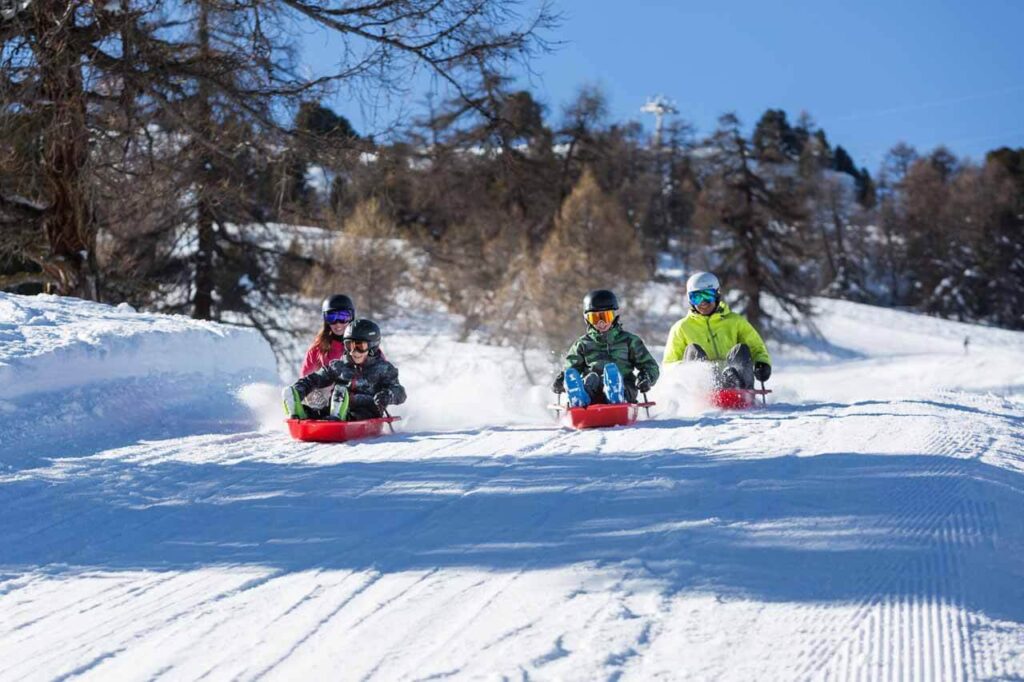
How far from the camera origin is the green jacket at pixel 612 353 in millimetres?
8656

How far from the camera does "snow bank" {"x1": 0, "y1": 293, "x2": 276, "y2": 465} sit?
715 centimetres

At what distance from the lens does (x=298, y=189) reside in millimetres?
13992

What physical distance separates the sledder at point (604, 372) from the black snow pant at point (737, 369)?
2.31ft

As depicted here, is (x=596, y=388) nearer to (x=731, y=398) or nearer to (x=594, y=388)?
(x=594, y=388)

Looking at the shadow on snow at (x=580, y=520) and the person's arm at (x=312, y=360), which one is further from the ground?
the person's arm at (x=312, y=360)

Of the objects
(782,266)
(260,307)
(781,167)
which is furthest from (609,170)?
(260,307)

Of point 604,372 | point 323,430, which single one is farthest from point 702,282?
point 323,430

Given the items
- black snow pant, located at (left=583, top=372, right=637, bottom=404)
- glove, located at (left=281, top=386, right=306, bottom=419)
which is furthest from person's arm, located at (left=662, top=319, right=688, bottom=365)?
glove, located at (left=281, top=386, right=306, bottom=419)

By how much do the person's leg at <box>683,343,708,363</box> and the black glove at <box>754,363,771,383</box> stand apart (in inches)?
19.9

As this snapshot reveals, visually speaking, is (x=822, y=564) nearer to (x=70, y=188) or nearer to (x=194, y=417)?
(x=194, y=417)

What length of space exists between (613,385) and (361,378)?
1988mm

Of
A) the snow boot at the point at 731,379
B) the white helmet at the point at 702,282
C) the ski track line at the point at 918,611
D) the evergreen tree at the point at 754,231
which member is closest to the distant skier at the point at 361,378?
the snow boot at the point at 731,379

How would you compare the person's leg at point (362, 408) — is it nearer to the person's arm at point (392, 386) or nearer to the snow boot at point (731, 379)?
the person's arm at point (392, 386)

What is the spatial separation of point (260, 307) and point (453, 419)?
13.2 meters
